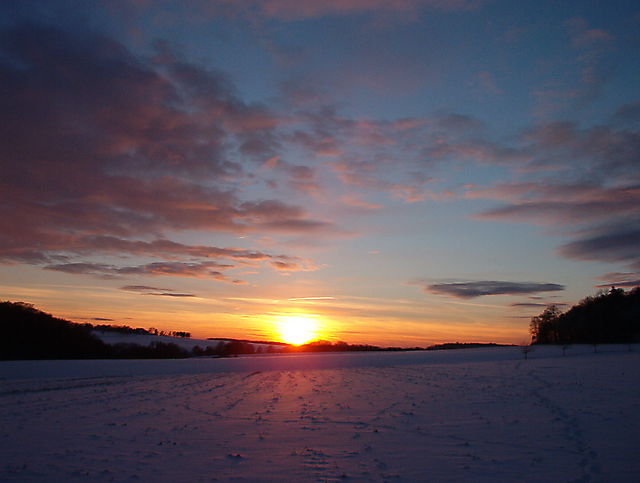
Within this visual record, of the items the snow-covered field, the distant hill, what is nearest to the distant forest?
the snow-covered field

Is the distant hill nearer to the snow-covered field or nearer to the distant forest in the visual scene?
the snow-covered field

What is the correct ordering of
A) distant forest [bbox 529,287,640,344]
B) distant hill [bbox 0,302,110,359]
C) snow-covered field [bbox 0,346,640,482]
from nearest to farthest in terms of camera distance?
snow-covered field [bbox 0,346,640,482], distant hill [bbox 0,302,110,359], distant forest [bbox 529,287,640,344]

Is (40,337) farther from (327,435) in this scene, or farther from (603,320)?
(603,320)

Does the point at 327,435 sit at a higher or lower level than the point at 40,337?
lower

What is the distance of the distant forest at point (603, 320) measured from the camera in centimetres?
6844

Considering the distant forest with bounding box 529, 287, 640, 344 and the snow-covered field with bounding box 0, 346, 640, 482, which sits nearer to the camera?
the snow-covered field with bounding box 0, 346, 640, 482

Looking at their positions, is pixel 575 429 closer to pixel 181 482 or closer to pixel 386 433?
pixel 386 433

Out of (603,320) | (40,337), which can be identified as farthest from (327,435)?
(603,320)

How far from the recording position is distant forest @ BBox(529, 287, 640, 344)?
68438 mm

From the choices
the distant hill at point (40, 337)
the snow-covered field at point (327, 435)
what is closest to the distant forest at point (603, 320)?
the snow-covered field at point (327, 435)

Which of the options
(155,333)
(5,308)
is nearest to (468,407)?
(5,308)

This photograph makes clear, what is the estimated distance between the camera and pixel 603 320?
2751 inches

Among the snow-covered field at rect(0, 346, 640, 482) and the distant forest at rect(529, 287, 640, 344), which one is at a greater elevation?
the distant forest at rect(529, 287, 640, 344)

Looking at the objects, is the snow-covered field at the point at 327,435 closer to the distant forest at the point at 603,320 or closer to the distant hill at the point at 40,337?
the distant hill at the point at 40,337
